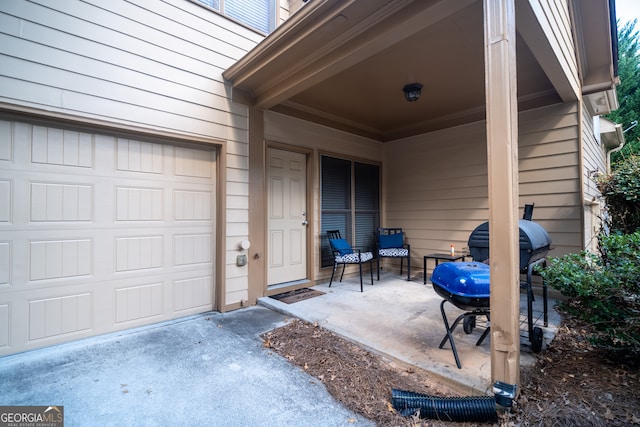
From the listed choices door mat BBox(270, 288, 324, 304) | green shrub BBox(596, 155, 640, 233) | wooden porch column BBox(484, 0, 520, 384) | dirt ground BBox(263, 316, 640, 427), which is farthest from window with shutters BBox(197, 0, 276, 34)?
green shrub BBox(596, 155, 640, 233)

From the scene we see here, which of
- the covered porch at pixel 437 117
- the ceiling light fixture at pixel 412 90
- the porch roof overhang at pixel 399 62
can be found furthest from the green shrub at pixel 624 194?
the ceiling light fixture at pixel 412 90

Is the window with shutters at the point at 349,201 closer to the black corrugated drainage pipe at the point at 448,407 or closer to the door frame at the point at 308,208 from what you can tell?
the door frame at the point at 308,208

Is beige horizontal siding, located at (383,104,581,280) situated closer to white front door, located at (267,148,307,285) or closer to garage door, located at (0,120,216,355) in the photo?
white front door, located at (267,148,307,285)

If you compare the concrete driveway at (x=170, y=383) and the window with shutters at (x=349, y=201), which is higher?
the window with shutters at (x=349, y=201)

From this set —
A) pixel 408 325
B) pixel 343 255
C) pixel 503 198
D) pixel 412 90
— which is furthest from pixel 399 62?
pixel 408 325

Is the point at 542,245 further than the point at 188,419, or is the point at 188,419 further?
the point at 542,245

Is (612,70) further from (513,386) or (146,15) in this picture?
(146,15)

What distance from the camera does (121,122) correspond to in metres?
2.65

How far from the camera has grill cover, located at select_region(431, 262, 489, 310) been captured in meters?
1.88

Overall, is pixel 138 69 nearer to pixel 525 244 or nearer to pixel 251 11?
pixel 251 11

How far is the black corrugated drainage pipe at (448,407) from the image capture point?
1521mm

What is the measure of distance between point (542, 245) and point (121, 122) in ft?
12.4

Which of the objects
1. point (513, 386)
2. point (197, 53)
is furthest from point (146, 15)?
point (513, 386)

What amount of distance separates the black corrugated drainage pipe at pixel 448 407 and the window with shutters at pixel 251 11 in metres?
4.06
